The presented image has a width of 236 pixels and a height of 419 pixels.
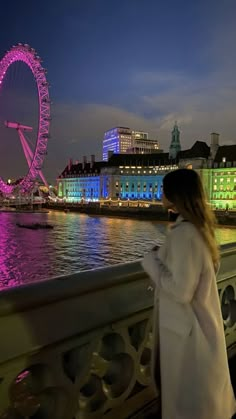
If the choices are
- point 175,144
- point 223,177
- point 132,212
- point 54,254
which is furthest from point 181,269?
Result: point 175,144

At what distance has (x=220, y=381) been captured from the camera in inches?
85.2

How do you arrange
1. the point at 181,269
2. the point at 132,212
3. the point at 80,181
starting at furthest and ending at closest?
the point at 80,181 → the point at 132,212 → the point at 181,269

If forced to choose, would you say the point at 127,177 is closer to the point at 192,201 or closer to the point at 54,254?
the point at 54,254

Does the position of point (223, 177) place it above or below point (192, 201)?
above

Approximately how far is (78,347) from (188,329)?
0.61 meters

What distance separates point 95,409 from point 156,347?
1.89ft

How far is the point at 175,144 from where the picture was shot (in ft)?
440

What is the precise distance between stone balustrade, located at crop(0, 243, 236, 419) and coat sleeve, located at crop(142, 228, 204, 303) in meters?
0.41

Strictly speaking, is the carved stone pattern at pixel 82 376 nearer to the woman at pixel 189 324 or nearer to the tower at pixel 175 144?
the woman at pixel 189 324

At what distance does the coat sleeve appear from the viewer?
2.06 meters

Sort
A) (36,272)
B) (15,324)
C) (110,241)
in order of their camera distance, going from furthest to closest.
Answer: (110,241) → (36,272) → (15,324)

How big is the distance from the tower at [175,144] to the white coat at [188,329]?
133 meters

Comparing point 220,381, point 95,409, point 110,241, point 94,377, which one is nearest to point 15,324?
point 94,377

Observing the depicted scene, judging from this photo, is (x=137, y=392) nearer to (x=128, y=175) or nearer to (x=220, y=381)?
(x=220, y=381)
